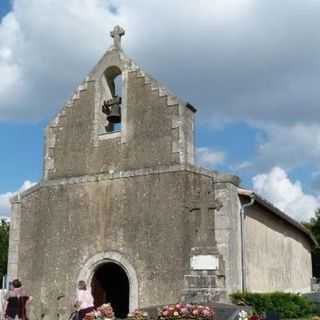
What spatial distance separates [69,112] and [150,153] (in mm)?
3257

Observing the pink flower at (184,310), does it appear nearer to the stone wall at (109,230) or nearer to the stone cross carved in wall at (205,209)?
the stone wall at (109,230)

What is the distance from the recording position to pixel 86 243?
15.8 metres

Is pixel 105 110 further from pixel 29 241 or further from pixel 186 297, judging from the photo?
pixel 186 297

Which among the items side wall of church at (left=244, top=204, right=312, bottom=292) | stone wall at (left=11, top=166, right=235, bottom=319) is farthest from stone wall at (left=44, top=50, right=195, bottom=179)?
side wall of church at (left=244, top=204, right=312, bottom=292)

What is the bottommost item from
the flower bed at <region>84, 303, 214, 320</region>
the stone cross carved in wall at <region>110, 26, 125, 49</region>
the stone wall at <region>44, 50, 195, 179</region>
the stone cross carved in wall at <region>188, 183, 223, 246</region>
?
the flower bed at <region>84, 303, 214, 320</region>

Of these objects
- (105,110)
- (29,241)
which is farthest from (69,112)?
(29,241)

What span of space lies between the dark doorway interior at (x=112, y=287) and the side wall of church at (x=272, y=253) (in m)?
3.69

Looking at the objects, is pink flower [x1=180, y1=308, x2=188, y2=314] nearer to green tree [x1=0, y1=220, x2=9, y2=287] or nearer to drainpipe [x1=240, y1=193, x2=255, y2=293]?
drainpipe [x1=240, y1=193, x2=255, y2=293]

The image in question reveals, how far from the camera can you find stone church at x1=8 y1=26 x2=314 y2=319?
14359 millimetres

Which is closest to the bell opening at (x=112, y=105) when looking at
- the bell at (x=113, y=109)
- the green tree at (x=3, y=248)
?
the bell at (x=113, y=109)

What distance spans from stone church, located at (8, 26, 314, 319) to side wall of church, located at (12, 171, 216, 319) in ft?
0.09

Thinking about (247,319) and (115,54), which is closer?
(247,319)

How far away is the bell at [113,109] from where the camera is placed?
55.3 ft

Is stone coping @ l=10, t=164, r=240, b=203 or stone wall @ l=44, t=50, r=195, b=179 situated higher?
stone wall @ l=44, t=50, r=195, b=179
